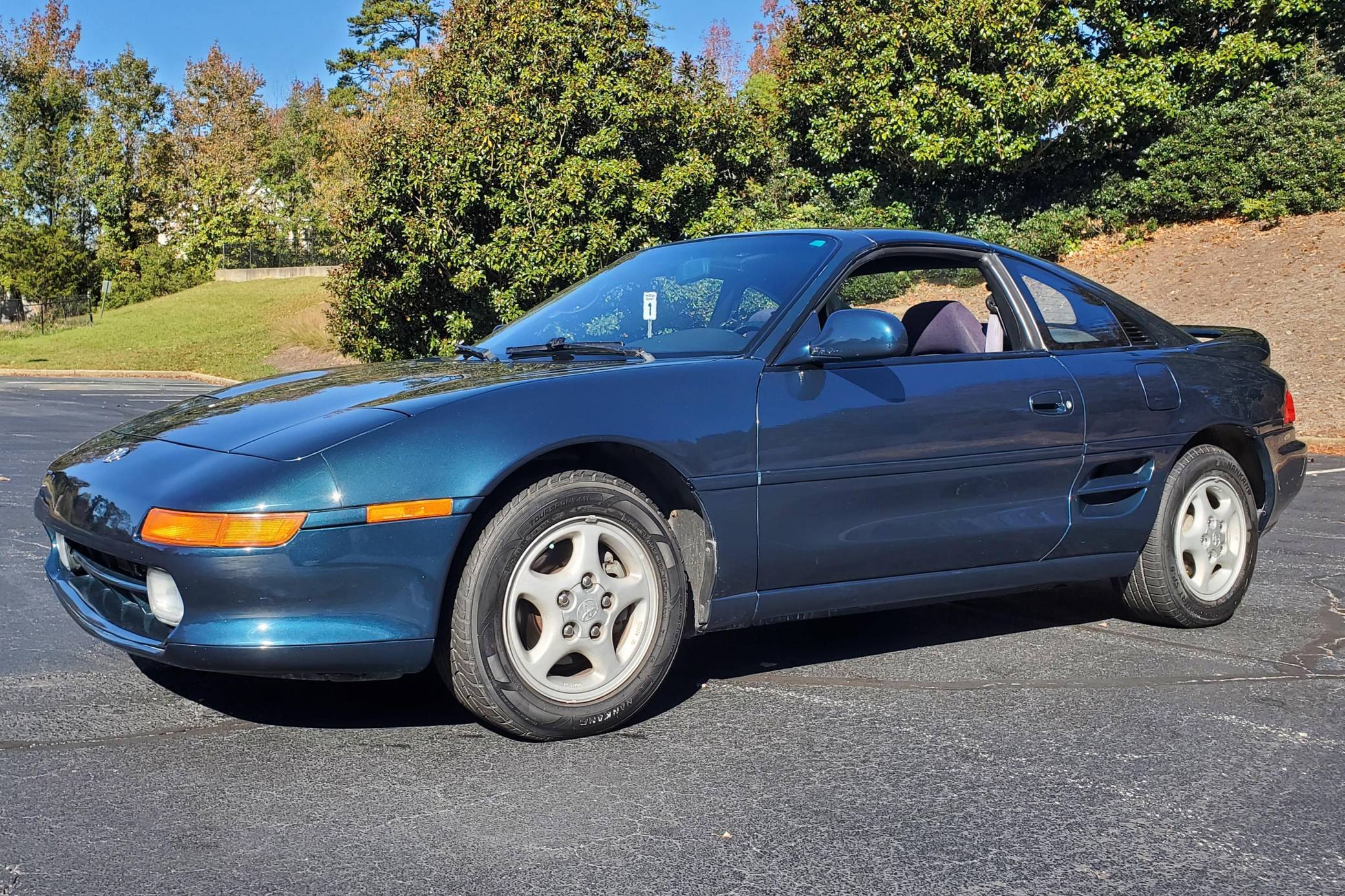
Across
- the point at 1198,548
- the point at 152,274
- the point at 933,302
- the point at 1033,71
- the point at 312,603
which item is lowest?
the point at 1198,548

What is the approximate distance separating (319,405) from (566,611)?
3.08 ft

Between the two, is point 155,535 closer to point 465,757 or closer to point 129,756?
point 129,756

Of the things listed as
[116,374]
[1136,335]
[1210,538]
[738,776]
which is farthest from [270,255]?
[738,776]

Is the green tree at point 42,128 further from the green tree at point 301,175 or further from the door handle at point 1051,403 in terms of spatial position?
the door handle at point 1051,403

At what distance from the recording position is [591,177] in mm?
18469

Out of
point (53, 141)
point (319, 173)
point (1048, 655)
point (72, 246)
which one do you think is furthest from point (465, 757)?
point (53, 141)

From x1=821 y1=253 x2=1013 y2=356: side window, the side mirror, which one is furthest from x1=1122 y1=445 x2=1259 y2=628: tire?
the side mirror

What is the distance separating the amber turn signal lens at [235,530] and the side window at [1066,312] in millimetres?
2897

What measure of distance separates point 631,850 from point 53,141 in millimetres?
61227

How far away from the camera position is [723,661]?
172 inches

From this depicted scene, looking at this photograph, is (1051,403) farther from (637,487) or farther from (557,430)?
(557,430)

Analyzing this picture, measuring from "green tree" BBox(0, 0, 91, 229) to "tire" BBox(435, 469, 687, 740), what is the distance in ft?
191

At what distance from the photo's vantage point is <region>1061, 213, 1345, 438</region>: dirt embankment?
16484mm

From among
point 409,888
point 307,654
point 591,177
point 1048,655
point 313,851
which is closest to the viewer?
point 409,888
